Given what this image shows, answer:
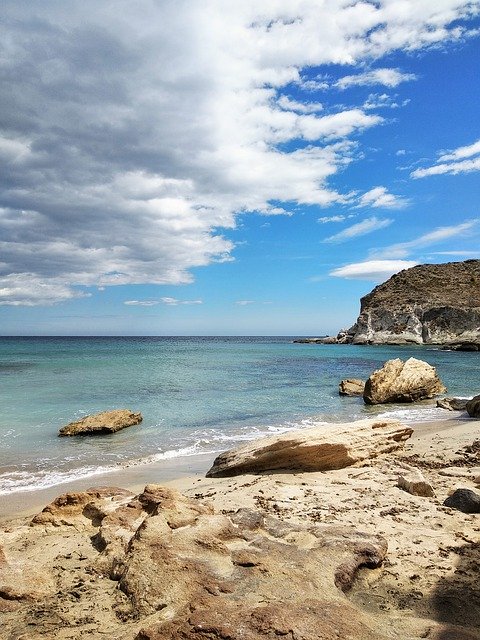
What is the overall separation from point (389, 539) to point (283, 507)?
64.5 inches

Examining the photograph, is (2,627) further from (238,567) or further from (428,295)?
(428,295)

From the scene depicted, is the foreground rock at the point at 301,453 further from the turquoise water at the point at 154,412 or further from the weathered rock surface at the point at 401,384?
the weathered rock surface at the point at 401,384

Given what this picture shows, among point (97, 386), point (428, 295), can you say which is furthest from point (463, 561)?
point (428, 295)

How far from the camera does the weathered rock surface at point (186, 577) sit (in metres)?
3.08

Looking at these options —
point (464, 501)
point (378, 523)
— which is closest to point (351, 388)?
point (464, 501)

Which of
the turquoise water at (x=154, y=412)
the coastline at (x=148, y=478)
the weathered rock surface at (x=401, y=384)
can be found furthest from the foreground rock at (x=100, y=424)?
the weathered rock surface at (x=401, y=384)

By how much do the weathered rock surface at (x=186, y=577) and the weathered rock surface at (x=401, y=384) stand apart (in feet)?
54.2

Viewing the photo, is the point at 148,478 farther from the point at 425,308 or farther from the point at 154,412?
the point at 425,308

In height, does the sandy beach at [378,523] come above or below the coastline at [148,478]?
above

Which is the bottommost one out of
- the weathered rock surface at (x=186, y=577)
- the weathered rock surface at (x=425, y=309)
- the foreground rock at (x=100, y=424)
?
the foreground rock at (x=100, y=424)

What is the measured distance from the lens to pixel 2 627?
3350 mm

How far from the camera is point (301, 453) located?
912cm

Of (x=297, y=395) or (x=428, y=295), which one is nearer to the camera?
(x=297, y=395)

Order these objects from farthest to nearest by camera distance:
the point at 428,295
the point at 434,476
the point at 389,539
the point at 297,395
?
the point at 428,295
the point at 297,395
the point at 434,476
the point at 389,539
